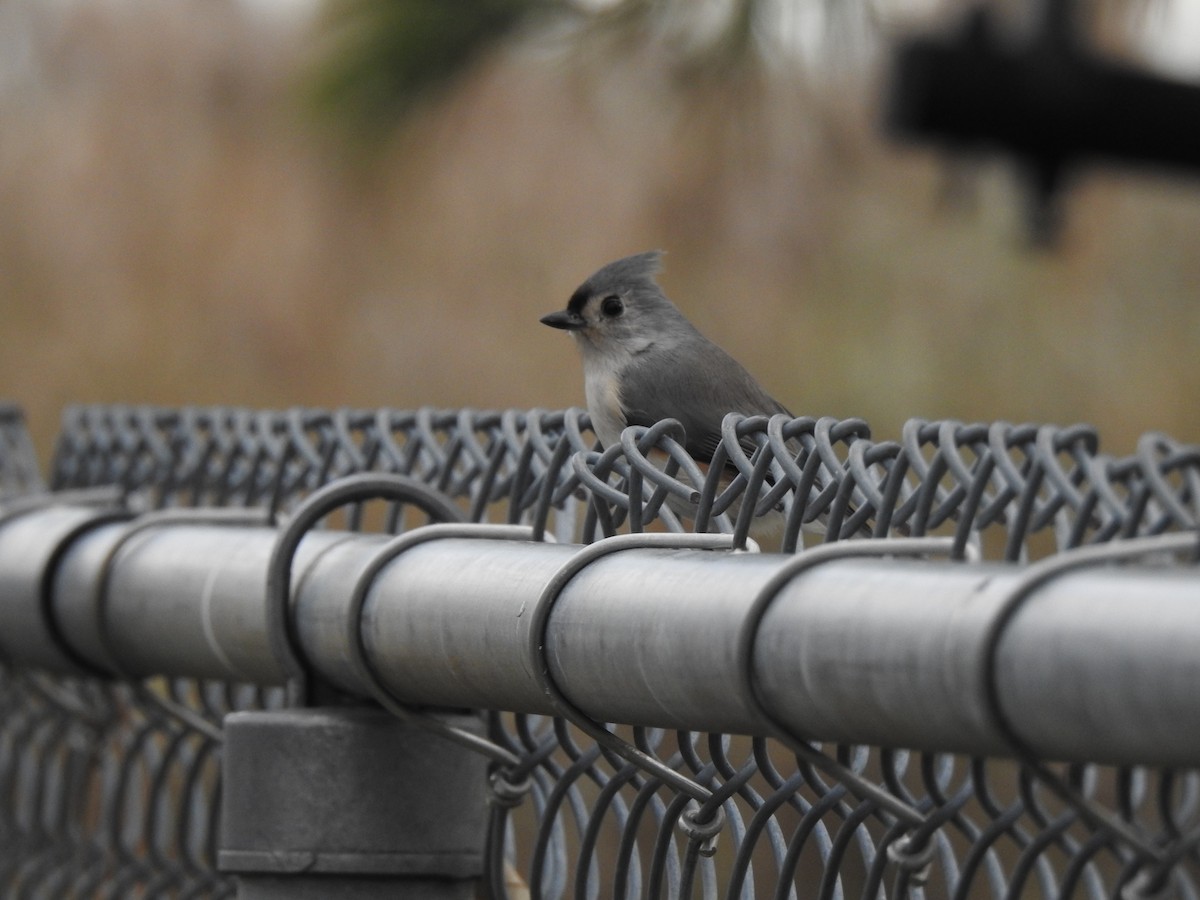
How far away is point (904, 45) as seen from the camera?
2.51 m

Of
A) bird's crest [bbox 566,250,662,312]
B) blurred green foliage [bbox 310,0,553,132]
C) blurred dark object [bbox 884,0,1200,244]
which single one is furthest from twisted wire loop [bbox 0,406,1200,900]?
blurred green foliage [bbox 310,0,553,132]

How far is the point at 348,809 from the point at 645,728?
0.27 metres

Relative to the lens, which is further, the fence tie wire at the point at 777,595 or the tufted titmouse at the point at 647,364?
the tufted titmouse at the point at 647,364

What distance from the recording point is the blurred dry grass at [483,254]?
8469 mm

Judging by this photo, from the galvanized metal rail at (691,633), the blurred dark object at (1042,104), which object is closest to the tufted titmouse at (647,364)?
the blurred dark object at (1042,104)

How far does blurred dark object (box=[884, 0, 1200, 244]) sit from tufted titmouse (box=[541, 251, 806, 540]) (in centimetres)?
48

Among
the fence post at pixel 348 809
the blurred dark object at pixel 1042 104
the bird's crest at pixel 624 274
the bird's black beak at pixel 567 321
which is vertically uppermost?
the blurred dark object at pixel 1042 104

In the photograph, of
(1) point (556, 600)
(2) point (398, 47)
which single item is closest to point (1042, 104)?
(1) point (556, 600)

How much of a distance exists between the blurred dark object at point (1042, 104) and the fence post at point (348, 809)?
4.45 feet

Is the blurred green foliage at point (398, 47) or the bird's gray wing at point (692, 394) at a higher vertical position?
the blurred green foliage at point (398, 47)

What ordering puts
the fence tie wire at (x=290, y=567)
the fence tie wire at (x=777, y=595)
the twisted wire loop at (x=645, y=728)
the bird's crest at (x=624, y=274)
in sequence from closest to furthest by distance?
the fence tie wire at (x=777, y=595) < the twisted wire loop at (x=645, y=728) < the fence tie wire at (x=290, y=567) < the bird's crest at (x=624, y=274)

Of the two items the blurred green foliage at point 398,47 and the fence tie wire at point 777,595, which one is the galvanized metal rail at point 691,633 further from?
the blurred green foliage at point 398,47

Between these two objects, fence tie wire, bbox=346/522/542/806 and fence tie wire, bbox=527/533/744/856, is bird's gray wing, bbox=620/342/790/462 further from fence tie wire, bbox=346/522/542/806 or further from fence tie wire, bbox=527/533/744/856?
fence tie wire, bbox=527/533/744/856

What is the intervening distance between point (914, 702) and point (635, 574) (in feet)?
0.94
